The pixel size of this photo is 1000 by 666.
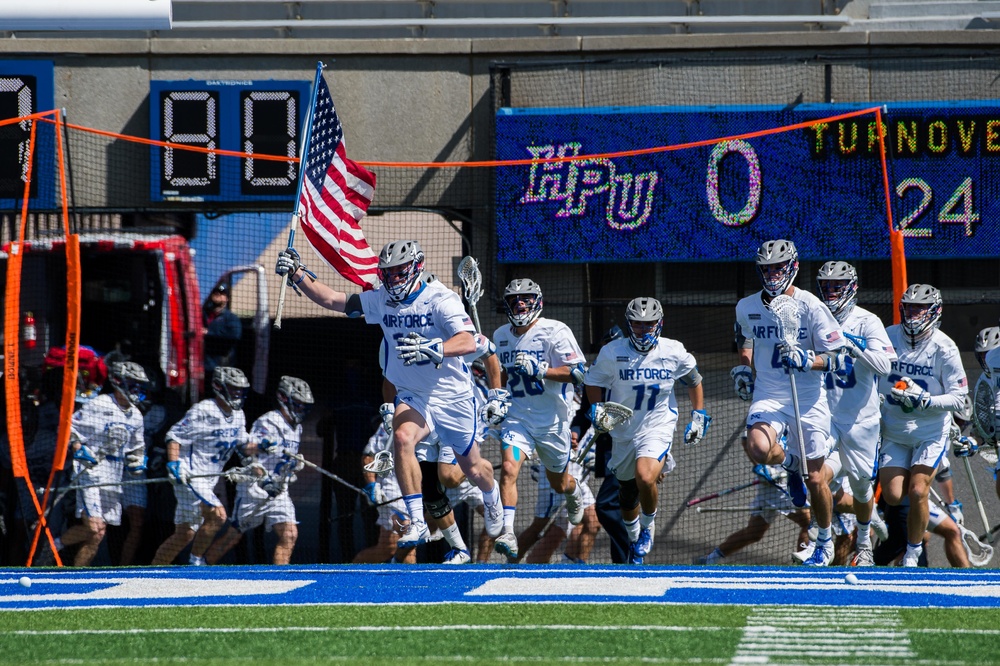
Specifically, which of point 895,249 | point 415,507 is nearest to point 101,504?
point 415,507

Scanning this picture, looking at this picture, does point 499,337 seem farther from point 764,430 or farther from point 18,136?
point 18,136

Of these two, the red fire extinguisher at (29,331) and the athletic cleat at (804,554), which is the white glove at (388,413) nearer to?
the athletic cleat at (804,554)

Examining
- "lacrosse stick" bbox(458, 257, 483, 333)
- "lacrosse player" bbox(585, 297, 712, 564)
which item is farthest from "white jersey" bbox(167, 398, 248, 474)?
"lacrosse player" bbox(585, 297, 712, 564)

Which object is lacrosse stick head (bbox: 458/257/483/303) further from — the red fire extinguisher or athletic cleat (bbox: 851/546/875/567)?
the red fire extinguisher

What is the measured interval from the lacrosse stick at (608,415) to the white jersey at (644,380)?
11cm

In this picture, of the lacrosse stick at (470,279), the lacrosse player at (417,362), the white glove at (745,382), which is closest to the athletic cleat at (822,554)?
the white glove at (745,382)

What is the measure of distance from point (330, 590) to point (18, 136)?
6250 mm

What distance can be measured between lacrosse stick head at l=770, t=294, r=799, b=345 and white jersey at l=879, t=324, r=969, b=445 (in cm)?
98

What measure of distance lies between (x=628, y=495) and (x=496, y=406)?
1290 millimetres

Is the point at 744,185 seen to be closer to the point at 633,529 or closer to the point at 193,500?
the point at 633,529

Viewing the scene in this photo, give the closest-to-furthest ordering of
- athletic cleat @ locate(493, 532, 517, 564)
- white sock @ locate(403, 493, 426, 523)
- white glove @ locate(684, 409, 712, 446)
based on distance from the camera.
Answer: white sock @ locate(403, 493, 426, 523)
athletic cleat @ locate(493, 532, 517, 564)
white glove @ locate(684, 409, 712, 446)

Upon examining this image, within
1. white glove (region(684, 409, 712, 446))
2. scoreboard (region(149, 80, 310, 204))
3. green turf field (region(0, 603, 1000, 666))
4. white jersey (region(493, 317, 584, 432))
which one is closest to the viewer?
green turf field (region(0, 603, 1000, 666))

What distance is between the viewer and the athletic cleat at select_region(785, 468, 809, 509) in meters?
8.84

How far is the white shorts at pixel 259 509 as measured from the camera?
10.6 m
